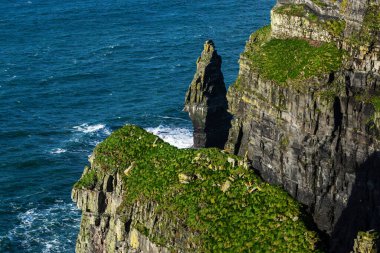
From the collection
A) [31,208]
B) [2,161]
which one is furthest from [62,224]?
[2,161]

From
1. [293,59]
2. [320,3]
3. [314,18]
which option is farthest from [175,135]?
[293,59]

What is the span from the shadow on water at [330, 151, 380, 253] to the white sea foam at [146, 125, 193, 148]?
66.6 meters

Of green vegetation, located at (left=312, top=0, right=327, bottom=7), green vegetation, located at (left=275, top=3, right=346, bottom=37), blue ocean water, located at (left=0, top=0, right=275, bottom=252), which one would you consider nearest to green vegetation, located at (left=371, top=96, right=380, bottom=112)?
green vegetation, located at (left=275, top=3, right=346, bottom=37)

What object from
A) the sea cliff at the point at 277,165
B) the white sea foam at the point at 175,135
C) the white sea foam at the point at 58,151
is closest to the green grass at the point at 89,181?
the sea cliff at the point at 277,165

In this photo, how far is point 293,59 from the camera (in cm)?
10131

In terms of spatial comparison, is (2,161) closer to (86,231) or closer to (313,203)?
(86,231)

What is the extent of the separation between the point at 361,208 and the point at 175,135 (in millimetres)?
75940

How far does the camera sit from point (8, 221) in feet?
448

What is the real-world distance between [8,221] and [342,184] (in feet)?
214

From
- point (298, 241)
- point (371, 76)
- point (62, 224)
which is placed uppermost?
point (371, 76)

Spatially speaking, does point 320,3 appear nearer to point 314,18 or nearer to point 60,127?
point 314,18

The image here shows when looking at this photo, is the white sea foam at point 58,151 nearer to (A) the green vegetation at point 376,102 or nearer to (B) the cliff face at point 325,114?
(B) the cliff face at point 325,114

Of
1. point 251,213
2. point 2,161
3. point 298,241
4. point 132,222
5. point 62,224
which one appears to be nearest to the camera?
point 298,241

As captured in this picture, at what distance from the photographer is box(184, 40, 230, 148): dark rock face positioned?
147m
